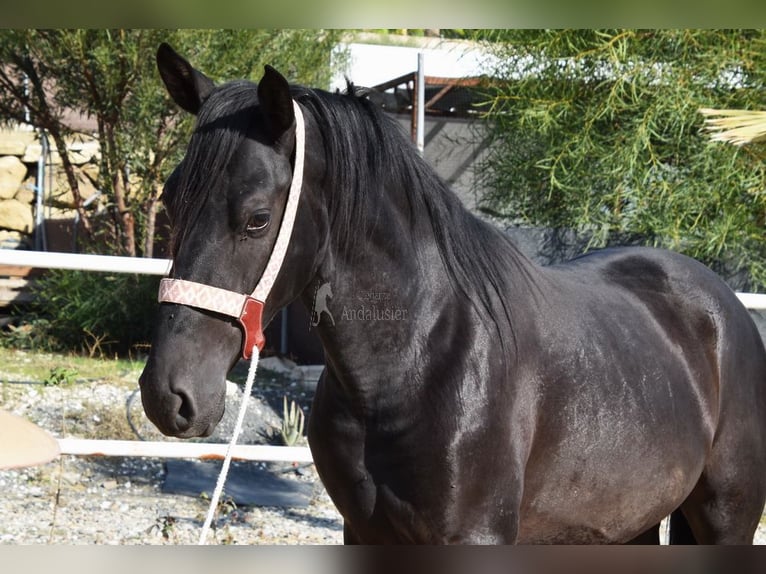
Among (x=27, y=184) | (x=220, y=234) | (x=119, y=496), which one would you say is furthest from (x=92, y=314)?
(x=220, y=234)

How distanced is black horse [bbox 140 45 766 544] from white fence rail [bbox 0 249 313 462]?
139 cm

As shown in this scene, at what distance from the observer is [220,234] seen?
62.9 inches

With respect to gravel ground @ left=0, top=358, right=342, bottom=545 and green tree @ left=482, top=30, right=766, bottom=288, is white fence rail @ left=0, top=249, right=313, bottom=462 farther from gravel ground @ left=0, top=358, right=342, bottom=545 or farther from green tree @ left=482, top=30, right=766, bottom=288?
green tree @ left=482, top=30, right=766, bottom=288

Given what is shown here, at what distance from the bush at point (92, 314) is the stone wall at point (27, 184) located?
51.7 inches

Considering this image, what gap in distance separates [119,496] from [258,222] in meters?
3.29

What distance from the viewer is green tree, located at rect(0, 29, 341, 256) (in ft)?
21.2

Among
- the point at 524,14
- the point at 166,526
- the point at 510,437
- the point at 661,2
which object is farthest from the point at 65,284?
the point at 510,437

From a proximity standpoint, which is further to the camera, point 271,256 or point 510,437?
point 510,437

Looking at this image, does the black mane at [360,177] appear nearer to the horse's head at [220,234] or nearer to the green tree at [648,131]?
the horse's head at [220,234]

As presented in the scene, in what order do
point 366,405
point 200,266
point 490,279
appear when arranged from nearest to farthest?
point 200,266, point 366,405, point 490,279

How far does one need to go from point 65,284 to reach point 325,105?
226 inches

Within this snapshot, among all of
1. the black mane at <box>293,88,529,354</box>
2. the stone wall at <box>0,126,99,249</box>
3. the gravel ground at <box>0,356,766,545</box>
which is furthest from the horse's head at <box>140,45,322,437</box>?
the stone wall at <box>0,126,99,249</box>

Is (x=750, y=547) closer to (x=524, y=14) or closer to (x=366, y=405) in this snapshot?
(x=366, y=405)

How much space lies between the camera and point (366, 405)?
1.81 metres
